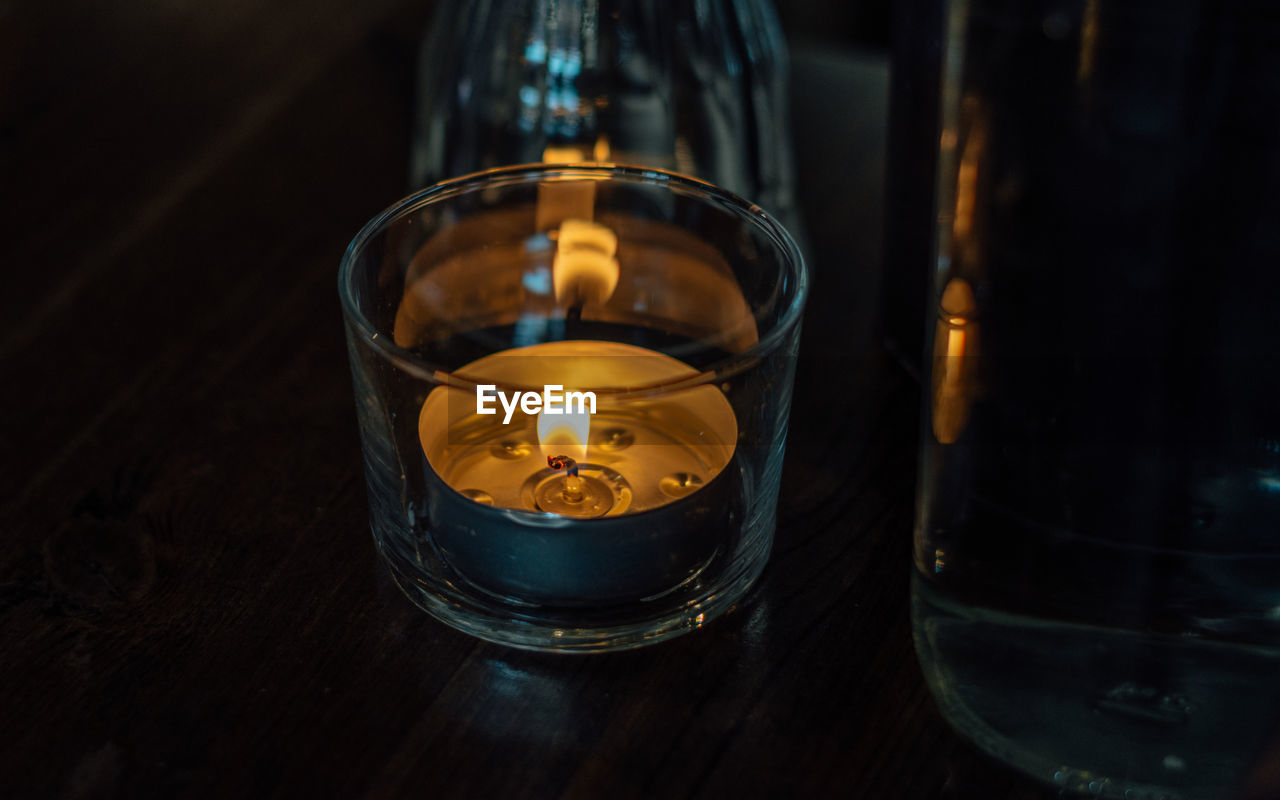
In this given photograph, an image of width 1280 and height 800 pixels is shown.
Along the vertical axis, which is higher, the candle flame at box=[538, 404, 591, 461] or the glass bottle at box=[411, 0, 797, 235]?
the glass bottle at box=[411, 0, 797, 235]

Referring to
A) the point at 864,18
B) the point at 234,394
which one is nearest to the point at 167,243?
the point at 234,394

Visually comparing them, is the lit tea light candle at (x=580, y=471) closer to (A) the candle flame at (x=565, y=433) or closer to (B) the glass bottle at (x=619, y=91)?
(A) the candle flame at (x=565, y=433)

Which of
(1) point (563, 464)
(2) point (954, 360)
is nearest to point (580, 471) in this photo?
(1) point (563, 464)

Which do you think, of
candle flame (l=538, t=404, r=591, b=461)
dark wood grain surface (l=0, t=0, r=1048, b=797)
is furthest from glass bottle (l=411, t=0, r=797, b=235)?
candle flame (l=538, t=404, r=591, b=461)

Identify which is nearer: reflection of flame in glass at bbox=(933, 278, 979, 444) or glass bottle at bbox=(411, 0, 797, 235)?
reflection of flame in glass at bbox=(933, 278, 979, 444)

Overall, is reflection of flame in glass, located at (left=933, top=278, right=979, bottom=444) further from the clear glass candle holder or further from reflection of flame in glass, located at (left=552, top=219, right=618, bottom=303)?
reflection of flame in glass, located at (left=552, top=219, right=618, bottom=303)

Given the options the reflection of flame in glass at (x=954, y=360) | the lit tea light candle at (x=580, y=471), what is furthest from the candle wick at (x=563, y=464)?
the reflection of flame in glass at (x=954, y=360)

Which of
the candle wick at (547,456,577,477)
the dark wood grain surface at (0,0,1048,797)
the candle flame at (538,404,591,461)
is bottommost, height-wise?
the dark wood grain surface at (0,0,1048,797)
